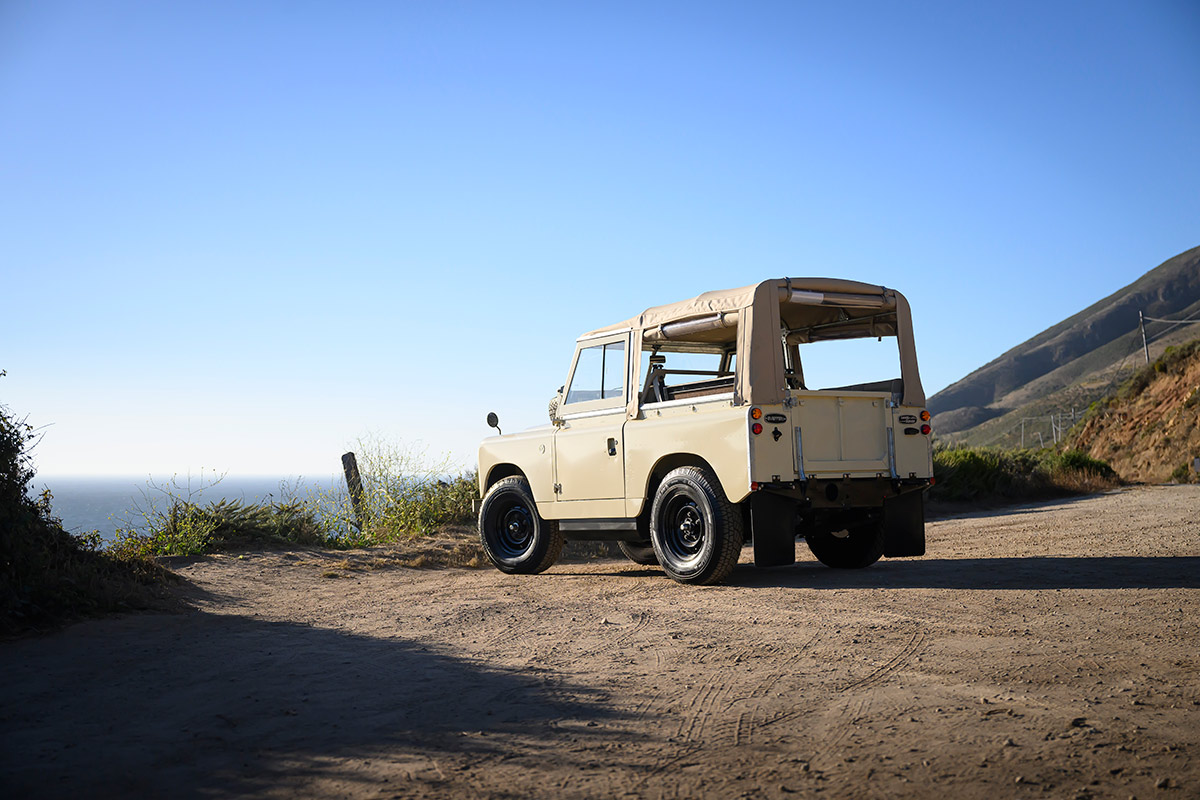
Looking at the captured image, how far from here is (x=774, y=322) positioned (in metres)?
8.51

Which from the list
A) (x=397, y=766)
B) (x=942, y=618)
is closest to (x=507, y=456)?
(x=942, y=618)

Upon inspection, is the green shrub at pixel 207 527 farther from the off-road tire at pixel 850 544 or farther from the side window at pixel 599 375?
the off-road tire at pixel 850 544

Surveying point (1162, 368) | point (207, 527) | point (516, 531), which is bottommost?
point (516, 531)

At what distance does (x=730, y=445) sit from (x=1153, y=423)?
81.3ft

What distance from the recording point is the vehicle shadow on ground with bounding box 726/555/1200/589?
787 centimetres

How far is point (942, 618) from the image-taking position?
6.51m

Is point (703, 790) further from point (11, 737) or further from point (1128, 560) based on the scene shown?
point (1128, 560)

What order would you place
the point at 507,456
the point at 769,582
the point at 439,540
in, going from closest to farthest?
the point at 769,582 → the point at 507,456 → the point at 439,540

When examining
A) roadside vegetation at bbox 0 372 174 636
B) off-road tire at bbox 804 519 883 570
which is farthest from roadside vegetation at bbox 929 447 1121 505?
roadside vegetation at bbox 0 372 174 636

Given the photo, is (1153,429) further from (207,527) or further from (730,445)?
(207,527)

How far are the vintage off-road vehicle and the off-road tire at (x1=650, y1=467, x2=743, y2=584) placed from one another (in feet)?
0.05

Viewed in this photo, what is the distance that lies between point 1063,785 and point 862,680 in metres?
1.59

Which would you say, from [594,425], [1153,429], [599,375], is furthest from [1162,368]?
[594,425]

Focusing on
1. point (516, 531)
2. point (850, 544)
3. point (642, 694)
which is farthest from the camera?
point (516, 531)
